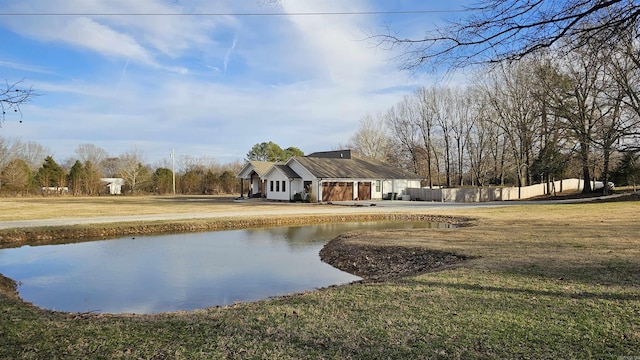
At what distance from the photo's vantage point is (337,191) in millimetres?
36000

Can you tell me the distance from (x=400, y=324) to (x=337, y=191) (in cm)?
3175

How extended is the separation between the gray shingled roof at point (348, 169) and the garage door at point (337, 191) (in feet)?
2.61

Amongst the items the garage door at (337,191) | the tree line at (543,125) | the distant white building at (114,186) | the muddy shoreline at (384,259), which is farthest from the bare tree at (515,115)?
the distant white building at (114,186)

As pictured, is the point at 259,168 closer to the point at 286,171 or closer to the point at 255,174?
the point at 255,174

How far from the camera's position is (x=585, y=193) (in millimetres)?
33906

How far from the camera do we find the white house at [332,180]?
35125mm

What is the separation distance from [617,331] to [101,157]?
7334 cm

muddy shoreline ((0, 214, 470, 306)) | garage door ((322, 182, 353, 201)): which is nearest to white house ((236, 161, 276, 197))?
garage door ((322, 182, 353, 201))

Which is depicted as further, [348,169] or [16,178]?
[16,178]

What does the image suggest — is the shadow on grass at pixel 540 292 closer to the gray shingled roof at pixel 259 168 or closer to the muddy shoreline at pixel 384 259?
the muddy shoreline at pixel 384 259

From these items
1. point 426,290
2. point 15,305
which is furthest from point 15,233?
point 426,290

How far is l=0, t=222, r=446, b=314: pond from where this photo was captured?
280 inches

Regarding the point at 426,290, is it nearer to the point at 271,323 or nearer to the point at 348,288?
the point at 348,288

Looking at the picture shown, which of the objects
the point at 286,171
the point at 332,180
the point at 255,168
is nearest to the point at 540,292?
the point at 332,180
